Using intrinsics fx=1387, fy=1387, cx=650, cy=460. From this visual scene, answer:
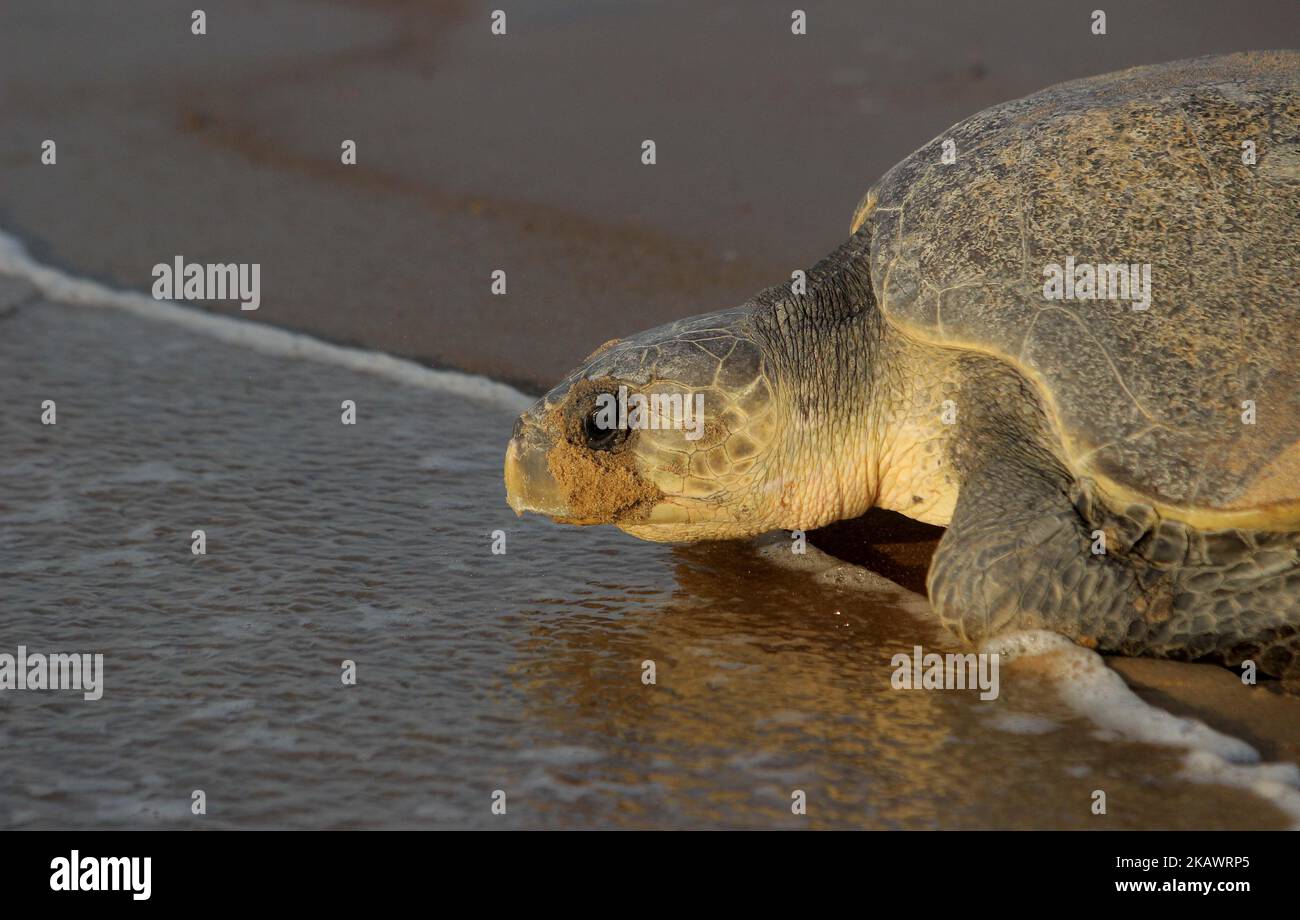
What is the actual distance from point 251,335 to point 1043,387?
3.48 meters

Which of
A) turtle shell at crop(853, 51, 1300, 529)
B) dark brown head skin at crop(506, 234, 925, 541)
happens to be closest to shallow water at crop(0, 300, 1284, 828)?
dark brown head skin at crop(506, 234, 925, 541)

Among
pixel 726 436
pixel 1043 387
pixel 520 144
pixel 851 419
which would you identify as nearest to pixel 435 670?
pixel 726 436

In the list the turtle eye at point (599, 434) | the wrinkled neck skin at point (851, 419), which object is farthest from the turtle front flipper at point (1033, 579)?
the turtle eye at point (599, 434)

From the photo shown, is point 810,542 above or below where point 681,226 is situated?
below

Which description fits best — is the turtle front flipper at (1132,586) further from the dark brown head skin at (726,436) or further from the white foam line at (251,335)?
the white foam line at (251,335)

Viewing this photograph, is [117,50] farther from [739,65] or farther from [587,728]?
[587,728]

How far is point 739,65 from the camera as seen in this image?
24.1ft

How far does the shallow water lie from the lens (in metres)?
2.70

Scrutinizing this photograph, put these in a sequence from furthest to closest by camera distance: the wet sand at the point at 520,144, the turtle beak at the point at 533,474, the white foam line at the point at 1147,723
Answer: the wet sand at the point at 520,144, the turtle beak at the point at 533,474, the white foam line at the point at 1147,723

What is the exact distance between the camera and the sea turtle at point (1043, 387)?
3.04 metres

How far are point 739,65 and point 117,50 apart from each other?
13.8 ft

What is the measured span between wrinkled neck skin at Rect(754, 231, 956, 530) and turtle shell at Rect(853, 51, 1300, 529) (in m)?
0.17
